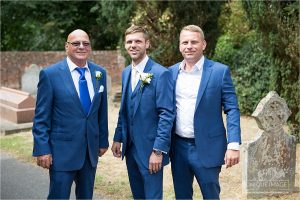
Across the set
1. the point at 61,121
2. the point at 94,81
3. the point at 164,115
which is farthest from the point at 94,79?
the point at 164,115

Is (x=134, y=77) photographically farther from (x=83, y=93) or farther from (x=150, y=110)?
(x=83, y=93)

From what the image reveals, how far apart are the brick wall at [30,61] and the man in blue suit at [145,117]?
19923mm

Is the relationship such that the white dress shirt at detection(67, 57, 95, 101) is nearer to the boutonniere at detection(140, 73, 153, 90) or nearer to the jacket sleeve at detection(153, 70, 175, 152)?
the boutonniere at detection(140, 73, 153, 90)

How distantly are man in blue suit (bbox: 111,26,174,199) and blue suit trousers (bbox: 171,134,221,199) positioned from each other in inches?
4.8

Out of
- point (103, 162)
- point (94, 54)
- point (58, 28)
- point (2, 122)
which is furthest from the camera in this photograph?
point (58, 28)

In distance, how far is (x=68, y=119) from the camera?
375cm

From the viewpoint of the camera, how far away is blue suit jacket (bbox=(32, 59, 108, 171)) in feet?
12.1

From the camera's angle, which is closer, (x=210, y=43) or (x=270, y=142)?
(x=270, y=142)

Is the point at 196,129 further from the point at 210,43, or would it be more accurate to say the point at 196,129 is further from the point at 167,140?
the point at 210,43

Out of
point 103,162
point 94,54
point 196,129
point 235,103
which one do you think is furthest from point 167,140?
point 94,54

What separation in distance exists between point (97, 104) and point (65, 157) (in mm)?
537

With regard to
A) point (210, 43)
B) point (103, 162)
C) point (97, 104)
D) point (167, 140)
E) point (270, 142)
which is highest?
point (210, 43)

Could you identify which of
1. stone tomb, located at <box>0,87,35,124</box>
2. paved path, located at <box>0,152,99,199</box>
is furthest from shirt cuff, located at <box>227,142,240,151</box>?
stone tomb, located at <box>0,87,35,124</box>

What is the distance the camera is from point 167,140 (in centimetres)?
366
